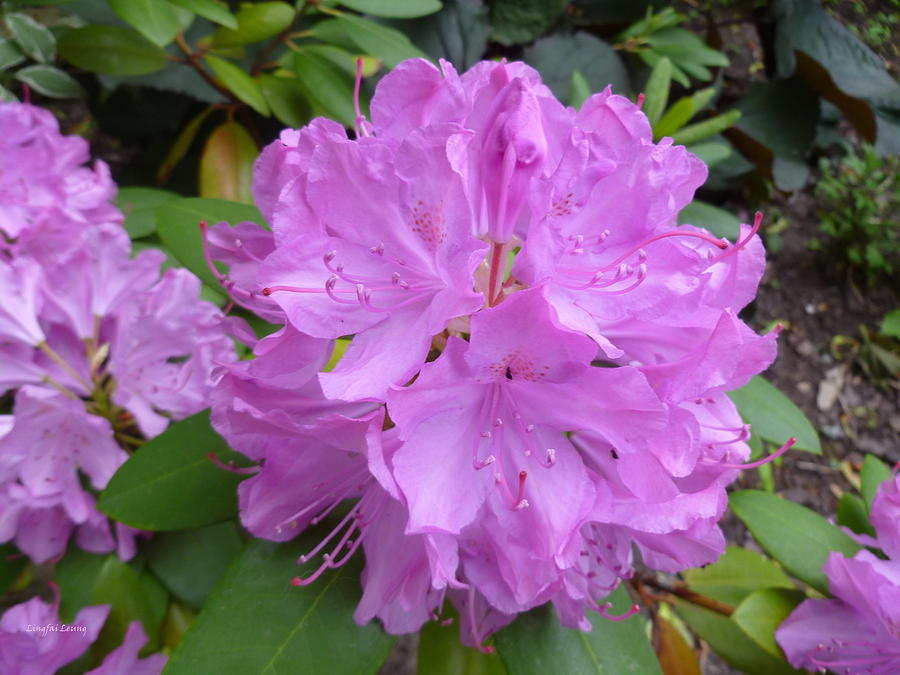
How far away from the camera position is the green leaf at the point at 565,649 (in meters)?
0.73

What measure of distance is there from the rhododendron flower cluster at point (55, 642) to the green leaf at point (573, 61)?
1.57 m

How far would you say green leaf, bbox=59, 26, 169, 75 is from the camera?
1343mm

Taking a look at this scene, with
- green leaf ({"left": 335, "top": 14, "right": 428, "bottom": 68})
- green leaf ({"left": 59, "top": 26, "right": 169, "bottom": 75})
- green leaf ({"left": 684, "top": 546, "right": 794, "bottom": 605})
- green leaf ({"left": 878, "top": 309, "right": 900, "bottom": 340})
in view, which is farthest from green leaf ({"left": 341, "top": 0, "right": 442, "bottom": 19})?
green leaf ({"left": 878, "top": 309, "right": 900, "bottom": 340})

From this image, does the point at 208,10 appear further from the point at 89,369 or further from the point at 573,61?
the point at 573,61

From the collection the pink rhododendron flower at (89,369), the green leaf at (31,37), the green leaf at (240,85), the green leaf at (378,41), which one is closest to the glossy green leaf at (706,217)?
the green leaf at (378,41)

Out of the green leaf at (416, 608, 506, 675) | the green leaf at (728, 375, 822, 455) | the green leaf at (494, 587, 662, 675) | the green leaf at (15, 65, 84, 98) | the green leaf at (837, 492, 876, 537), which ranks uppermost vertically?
the green leaf at (728, 375, 822, 455)

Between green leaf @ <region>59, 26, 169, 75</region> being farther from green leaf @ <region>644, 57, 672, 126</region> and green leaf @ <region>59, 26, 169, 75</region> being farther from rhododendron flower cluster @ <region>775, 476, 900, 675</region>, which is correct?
rhododendron flower cluster @ <region>775, 476, 900, 675</region>

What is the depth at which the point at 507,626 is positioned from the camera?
0.75 metres

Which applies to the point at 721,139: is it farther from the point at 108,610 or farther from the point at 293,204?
the point at 108,610

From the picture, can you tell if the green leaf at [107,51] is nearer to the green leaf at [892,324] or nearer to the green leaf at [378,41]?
the green leaf at [378,41]

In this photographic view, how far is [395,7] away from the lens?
126 cm

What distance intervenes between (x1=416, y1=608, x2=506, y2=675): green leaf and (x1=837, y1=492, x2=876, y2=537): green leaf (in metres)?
0.62

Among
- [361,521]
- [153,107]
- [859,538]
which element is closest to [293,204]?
[361,521]

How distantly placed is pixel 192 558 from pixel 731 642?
0.90 metres
